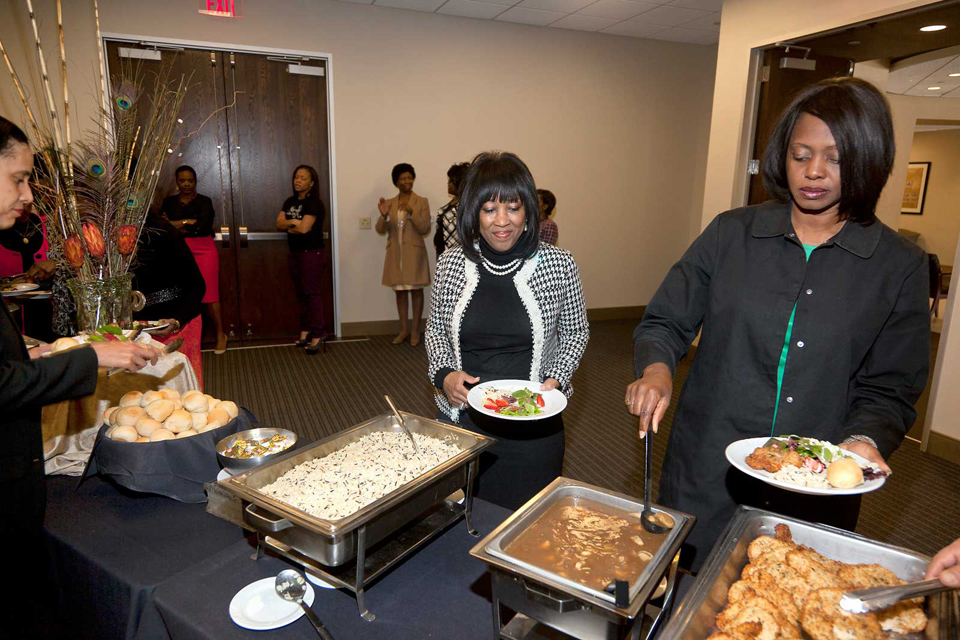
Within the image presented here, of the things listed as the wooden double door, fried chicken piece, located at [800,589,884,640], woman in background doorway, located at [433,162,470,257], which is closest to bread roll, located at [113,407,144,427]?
fried chicken piece, located at [800,589,884,640]

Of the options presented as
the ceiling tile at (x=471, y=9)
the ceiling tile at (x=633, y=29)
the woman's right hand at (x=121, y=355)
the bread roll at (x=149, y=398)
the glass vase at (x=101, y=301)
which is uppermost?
the ceiling tile at (x=633, y=29)

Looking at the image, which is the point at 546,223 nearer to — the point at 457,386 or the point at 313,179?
the point at 313,179

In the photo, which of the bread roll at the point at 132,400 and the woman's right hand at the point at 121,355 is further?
the bread roll at the point at 132,400

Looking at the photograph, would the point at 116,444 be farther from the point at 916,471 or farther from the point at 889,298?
the point at 916,471

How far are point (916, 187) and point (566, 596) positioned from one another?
6.08 meters

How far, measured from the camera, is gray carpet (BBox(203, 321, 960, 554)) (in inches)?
110

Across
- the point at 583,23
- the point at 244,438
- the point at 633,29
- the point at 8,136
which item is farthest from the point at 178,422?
the point at 633,29

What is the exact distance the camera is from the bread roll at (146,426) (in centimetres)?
141

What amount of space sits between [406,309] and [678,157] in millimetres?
3685

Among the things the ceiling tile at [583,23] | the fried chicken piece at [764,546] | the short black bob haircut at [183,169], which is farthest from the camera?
the ceiling tile at [583,23]

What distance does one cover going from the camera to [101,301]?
1.57m

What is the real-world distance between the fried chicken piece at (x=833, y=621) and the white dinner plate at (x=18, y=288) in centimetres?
285

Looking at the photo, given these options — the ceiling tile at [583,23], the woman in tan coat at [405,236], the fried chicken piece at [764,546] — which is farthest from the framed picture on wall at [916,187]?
the fried chicken piece at [764,546]

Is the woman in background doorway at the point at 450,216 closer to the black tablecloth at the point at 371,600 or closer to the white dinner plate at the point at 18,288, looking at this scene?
the white dinner plate at the point at 18,288
